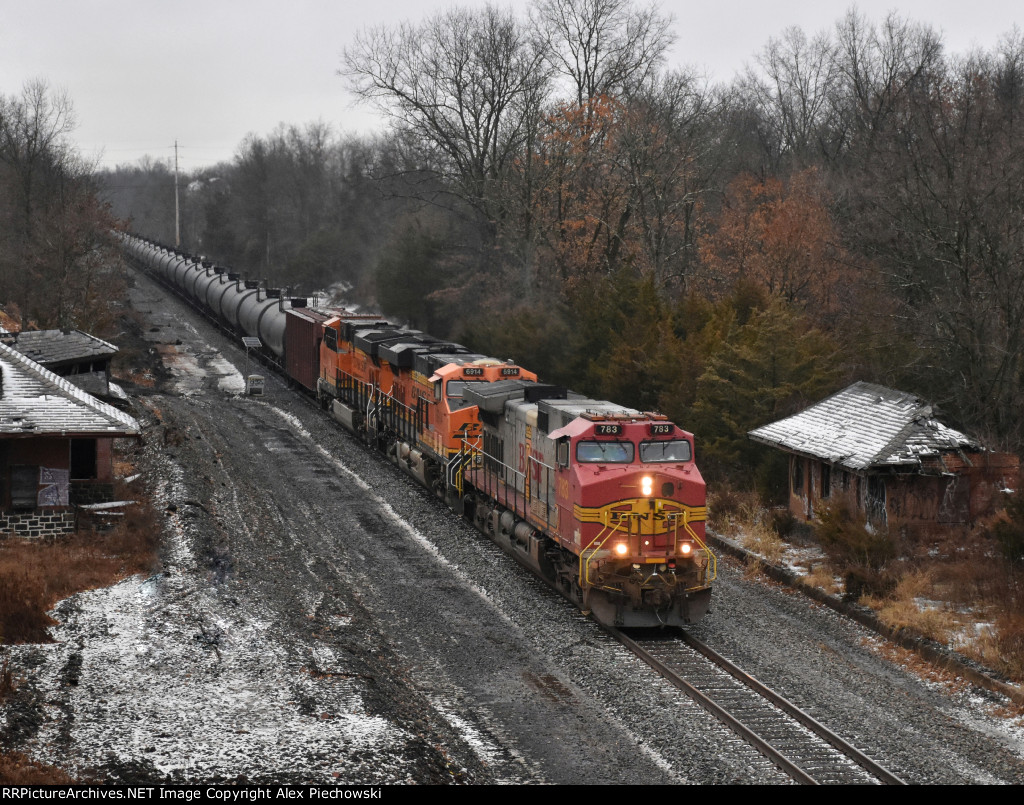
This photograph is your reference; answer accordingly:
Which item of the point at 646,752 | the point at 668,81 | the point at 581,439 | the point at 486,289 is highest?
the point at 668,81

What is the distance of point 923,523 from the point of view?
2400cm

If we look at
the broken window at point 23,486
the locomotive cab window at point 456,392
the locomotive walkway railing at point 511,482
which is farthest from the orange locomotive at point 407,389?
the broken window at point 23,486

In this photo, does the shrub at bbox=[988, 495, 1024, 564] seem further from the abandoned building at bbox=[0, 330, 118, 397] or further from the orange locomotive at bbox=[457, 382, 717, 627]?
the abandoned building at bbox=[0, 330, 118, 397]

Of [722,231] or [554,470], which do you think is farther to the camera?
[722,231]

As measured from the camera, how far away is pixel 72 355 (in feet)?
115

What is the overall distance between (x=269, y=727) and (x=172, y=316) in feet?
222

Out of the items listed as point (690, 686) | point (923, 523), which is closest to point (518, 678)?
point (690, 686)

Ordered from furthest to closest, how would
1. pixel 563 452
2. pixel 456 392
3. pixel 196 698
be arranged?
pixel 456 392 < pixel 563 452 < pixel 196 698

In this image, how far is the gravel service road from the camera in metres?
13.3

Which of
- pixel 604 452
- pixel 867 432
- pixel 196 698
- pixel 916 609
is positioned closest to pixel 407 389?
pixel 867 432

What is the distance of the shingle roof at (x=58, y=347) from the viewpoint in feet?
112

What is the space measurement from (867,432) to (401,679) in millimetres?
13455

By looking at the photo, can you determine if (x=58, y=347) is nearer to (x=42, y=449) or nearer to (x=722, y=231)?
(x=42, y=449)
